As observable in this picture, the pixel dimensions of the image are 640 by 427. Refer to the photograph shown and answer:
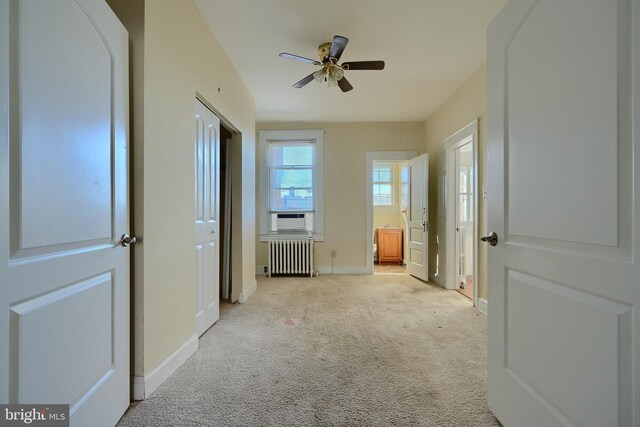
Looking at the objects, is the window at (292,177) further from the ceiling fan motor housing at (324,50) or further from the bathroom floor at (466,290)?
the bathroom floor at (466,290)

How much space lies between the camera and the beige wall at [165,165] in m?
1.56

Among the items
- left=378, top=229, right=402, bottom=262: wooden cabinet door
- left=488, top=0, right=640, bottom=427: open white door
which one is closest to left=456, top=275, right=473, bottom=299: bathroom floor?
left=378, top=229, right=402, bottom=262: wooden cabinet door

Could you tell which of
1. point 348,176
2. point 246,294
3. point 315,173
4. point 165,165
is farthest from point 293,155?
point 165,165

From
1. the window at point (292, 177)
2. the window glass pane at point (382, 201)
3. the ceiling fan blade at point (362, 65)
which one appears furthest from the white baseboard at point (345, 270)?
the ceiling fan blade at point (362, 65)

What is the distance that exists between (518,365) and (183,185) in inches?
85.6

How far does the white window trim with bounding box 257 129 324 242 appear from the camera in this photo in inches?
197

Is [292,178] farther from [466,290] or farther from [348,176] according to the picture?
[466,290]

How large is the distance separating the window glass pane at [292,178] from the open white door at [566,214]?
3.79m

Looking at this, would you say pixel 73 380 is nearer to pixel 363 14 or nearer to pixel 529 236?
pixel 529 236

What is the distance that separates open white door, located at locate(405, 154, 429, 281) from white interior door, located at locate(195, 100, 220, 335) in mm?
3102

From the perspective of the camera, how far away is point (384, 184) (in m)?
6.81

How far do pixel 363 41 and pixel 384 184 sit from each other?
4.44 m

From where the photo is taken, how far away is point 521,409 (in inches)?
48.4

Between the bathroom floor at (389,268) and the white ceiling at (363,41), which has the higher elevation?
the white ceiling at (363,41)
